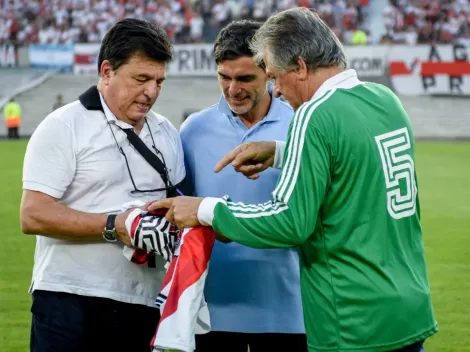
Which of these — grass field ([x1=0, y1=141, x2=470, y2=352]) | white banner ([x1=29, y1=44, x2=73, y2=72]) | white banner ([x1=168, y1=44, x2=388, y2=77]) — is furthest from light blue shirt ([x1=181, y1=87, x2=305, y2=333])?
white banner ([x1=29, y1=44, x2=73, y2=72])

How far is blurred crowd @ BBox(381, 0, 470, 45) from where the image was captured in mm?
34656

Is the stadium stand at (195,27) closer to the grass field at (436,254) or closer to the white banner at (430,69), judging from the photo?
the white banner at (430,69)

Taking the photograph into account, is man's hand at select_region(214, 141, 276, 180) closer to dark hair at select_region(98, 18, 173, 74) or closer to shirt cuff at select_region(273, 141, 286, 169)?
shirt cuff at select_region(273, 141, 286, 169)

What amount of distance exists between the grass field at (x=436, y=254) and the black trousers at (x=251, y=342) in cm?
324

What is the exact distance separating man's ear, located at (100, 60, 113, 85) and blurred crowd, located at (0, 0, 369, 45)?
31066 mm

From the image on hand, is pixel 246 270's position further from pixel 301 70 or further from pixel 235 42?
pixel 301 70

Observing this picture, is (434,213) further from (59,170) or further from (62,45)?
(62,45)

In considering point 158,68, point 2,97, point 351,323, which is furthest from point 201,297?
point 2,97

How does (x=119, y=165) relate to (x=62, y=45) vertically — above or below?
above

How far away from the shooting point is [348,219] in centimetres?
343

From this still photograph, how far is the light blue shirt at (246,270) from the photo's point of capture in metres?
4.46

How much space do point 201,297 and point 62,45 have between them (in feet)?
106

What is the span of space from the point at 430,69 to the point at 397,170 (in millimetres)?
30260

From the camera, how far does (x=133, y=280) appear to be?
3990 mm
